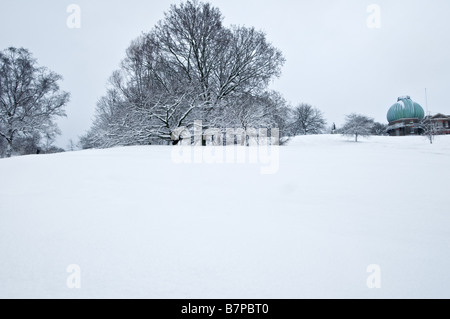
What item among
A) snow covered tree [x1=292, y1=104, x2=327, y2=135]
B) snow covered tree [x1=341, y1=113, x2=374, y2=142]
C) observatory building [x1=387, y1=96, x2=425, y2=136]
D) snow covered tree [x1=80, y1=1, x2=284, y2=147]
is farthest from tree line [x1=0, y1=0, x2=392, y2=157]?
observatory building [x1=387, y1=96, x2=425, y2=136]

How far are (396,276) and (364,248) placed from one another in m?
0.26

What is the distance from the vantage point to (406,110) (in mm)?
38531

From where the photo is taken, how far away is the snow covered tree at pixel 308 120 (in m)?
40.2

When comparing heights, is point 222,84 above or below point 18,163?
above

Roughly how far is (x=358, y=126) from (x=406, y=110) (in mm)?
27022

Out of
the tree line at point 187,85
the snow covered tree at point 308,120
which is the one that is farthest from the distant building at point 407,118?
the tree line at point 187,85

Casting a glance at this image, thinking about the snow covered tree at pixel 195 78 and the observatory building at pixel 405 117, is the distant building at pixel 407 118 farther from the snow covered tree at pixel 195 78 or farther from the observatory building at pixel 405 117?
the snow covered tree at pixel 195 78

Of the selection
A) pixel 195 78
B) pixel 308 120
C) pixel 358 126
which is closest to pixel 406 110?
pixel 308 120

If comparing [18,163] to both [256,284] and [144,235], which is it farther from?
[256,284]

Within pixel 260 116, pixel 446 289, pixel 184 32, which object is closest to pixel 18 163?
pixel 446 289

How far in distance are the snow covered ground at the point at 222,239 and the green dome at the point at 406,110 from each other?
49.6 m

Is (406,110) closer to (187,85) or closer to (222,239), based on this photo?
(187,85)
